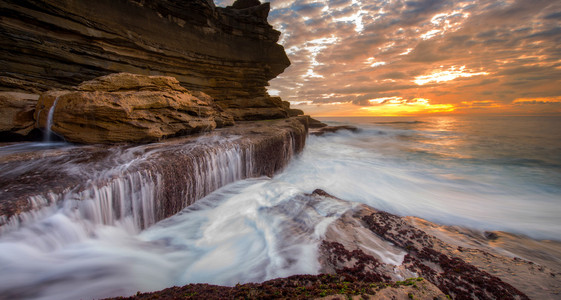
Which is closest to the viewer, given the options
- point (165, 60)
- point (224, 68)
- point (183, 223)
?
point (183, 223)

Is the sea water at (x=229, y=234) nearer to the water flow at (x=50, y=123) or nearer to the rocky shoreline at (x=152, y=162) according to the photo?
the rocky shoreline at (x=152, y=162)

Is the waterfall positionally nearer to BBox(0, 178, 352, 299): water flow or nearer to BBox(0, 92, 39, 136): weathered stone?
BBox(0, 178, 352, 299): water flow

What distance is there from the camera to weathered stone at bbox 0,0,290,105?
611 centimetres

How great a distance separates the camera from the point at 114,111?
4.41 metres

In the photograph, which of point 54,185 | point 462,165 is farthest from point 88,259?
point 462,165

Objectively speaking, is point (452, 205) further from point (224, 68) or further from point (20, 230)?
point (224, 68)

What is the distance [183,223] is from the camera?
11.1ft

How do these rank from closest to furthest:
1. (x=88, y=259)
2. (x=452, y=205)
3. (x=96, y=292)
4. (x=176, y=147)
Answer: (x=96, y=292)
(x=88, y=259)
(x=176, y=147)
(x=452, y=205)

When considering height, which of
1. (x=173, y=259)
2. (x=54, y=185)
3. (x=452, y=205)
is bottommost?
(x=452, y=205)

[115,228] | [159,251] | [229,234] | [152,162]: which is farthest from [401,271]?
[152,162]

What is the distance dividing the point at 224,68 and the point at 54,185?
34.6ft

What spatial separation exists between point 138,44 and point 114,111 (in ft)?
18.7

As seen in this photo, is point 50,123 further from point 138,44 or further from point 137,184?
point 138,44

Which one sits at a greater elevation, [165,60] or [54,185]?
[165,60]
